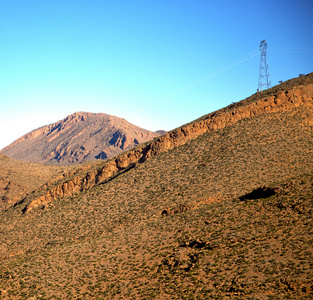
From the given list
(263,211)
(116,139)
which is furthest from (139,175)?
(116,139)

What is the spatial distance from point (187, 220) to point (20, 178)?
51694 mm

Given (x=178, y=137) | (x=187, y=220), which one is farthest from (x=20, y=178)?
(x=187, y=220)

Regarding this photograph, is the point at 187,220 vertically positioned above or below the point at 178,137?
below

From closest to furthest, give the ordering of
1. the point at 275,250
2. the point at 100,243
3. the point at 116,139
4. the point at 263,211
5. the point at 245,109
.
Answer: the point at 275,250
the point at 263,211
the point at 100,243
the point at 245,109
the point at 116,139

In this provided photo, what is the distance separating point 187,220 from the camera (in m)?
34.4

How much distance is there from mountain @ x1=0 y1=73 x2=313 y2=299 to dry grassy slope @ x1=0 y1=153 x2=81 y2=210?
9.72 metres

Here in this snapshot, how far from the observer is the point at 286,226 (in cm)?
2652

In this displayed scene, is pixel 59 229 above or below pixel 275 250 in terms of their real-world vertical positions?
above

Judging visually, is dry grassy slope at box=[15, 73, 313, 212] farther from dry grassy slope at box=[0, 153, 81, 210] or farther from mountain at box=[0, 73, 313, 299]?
dry grassy slope at box=[0, 153, 81, 210]

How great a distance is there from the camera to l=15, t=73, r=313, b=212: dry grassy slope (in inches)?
2115

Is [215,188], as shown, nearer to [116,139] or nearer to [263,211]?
[263,211]

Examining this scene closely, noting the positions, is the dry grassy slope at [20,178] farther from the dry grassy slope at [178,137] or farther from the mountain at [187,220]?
the mountain at [187,220]

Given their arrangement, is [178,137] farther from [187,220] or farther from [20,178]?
[20,178]

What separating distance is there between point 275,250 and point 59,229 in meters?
28.5
